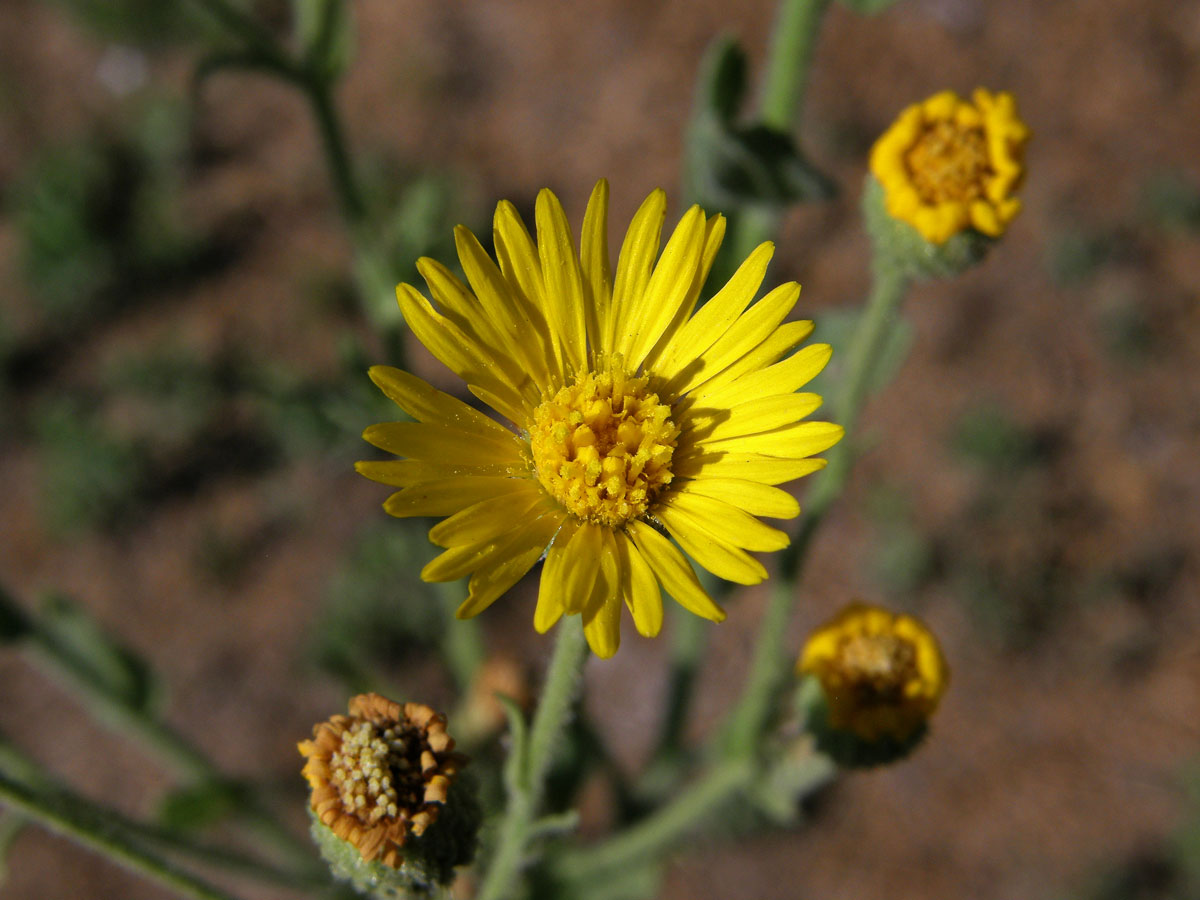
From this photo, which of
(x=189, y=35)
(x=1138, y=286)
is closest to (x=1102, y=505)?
(x=1138, y=286)

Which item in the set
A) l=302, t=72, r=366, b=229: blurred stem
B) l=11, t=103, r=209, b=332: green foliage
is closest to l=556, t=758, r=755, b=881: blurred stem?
l=302, t=72, r=366, b=229: blurred stem

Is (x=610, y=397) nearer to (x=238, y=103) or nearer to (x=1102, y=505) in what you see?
(x=1102, y=505)

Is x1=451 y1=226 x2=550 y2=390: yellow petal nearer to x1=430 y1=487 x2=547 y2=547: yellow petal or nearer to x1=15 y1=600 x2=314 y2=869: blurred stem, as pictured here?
x1=430 y1=487 x2=547 y2=547: yellow petal

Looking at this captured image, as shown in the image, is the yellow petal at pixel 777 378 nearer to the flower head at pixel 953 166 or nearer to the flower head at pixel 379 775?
the flower head at pixel 953 166

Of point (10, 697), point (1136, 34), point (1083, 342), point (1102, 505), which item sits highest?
point (1136, 34)

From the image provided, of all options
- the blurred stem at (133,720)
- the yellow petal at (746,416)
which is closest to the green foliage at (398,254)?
the yellow petal at (746,416)

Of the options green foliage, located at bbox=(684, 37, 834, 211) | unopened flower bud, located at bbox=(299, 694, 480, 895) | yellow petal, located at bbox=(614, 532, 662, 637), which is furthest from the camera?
green foliage, located at bbox=(684, 37, 834, 211)
